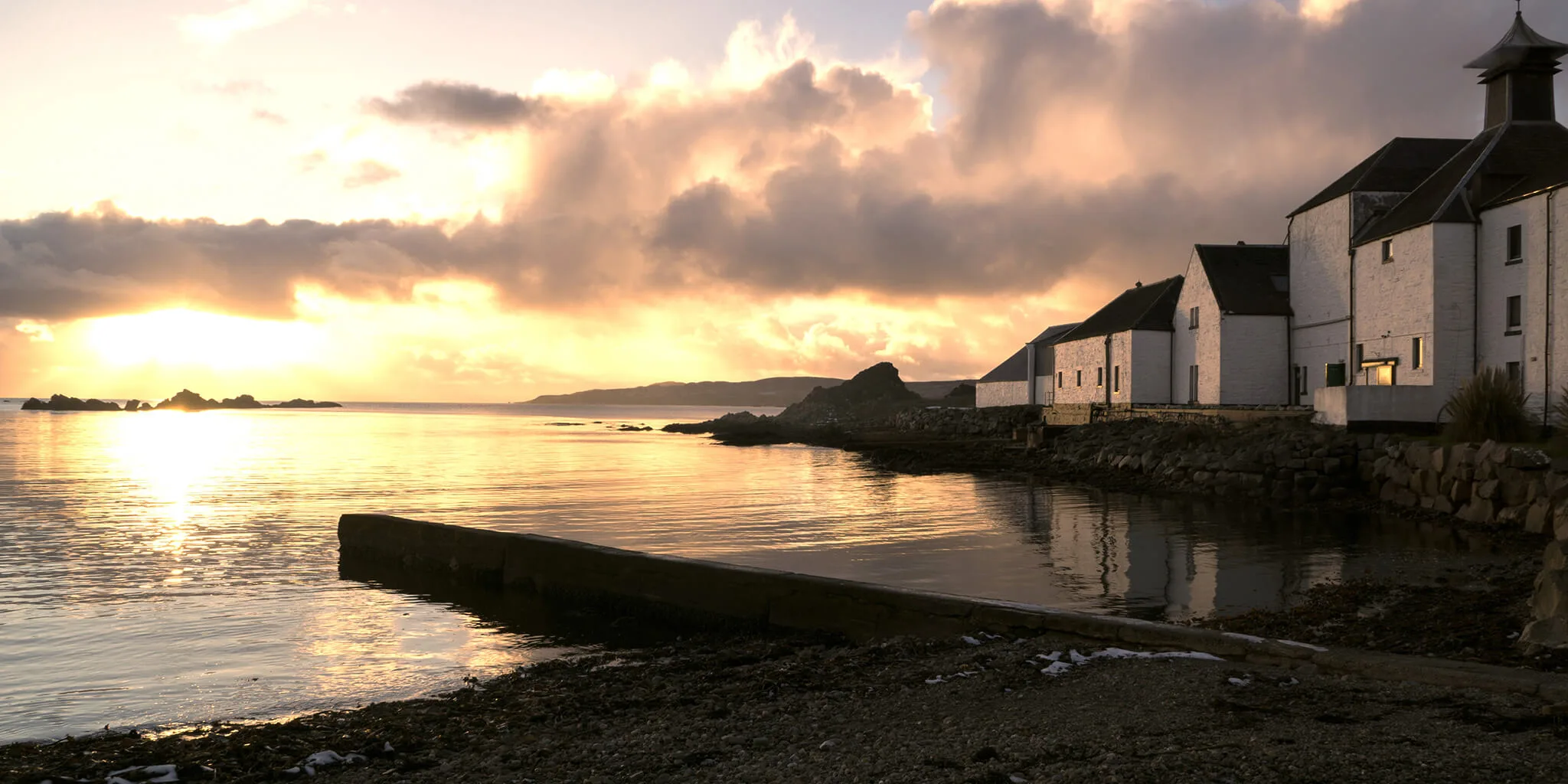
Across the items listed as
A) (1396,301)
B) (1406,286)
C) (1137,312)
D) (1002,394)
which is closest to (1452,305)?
(1406,286)

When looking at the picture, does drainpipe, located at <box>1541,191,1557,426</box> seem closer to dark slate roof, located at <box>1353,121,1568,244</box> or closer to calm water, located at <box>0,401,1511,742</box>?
dark slate roof, located at <box>1353,121,1568,244</box>

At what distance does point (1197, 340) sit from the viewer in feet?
144

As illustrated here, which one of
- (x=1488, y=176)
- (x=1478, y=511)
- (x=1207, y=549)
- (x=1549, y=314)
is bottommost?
(x=1207, y=549)

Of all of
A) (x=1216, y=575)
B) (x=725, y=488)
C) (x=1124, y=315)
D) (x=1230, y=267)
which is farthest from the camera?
(x=1124, y=315)

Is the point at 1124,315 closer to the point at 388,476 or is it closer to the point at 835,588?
the point at 388,476

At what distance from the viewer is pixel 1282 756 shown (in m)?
5.71

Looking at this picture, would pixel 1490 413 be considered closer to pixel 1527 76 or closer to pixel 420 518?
pixel 1527 76

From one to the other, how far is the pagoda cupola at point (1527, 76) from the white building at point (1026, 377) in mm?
30794

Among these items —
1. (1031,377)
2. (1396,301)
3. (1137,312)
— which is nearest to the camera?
(1396,301)

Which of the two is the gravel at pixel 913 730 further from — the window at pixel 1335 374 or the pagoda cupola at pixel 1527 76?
the pagoda cupola at pixel 1527 76

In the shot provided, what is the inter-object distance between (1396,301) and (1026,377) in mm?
36584

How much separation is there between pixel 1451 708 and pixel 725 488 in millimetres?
28254

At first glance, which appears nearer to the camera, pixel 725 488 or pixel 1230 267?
pixel 725 488

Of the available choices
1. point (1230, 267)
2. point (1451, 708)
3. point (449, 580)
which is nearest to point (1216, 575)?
point (1451, 708)
